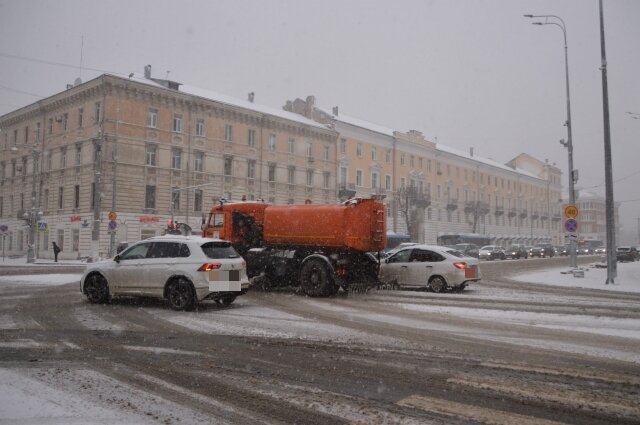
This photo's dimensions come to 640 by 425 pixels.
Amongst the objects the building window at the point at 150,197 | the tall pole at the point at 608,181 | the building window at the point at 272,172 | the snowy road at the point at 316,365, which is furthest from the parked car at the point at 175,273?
the building window at the point at 272,172

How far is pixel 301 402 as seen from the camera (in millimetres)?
5062

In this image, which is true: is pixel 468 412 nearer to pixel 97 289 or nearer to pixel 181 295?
pixel 181 295

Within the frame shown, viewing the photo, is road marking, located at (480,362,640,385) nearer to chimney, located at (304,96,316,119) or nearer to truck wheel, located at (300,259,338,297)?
truck wheel, located at (300,259,338,297)

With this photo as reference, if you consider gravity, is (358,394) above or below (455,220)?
below

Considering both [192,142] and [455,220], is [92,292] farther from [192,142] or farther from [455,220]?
[455,220]

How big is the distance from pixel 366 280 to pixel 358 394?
11.2m

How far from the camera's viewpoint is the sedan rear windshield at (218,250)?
11812mm

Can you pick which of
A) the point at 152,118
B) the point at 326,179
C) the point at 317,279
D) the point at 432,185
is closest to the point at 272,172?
the point at 326,179

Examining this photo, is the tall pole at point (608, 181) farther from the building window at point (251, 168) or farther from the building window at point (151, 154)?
the building window at point (251, 168)

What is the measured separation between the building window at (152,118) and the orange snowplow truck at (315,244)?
28.9 metres

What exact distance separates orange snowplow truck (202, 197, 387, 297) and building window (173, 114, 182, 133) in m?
29.7

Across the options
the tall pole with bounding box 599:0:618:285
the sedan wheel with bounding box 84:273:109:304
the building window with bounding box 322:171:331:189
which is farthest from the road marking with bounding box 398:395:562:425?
the building window with bounding box 322:171:331:189

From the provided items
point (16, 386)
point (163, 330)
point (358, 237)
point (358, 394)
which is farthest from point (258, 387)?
point (358, 237)

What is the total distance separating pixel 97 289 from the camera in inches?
503
